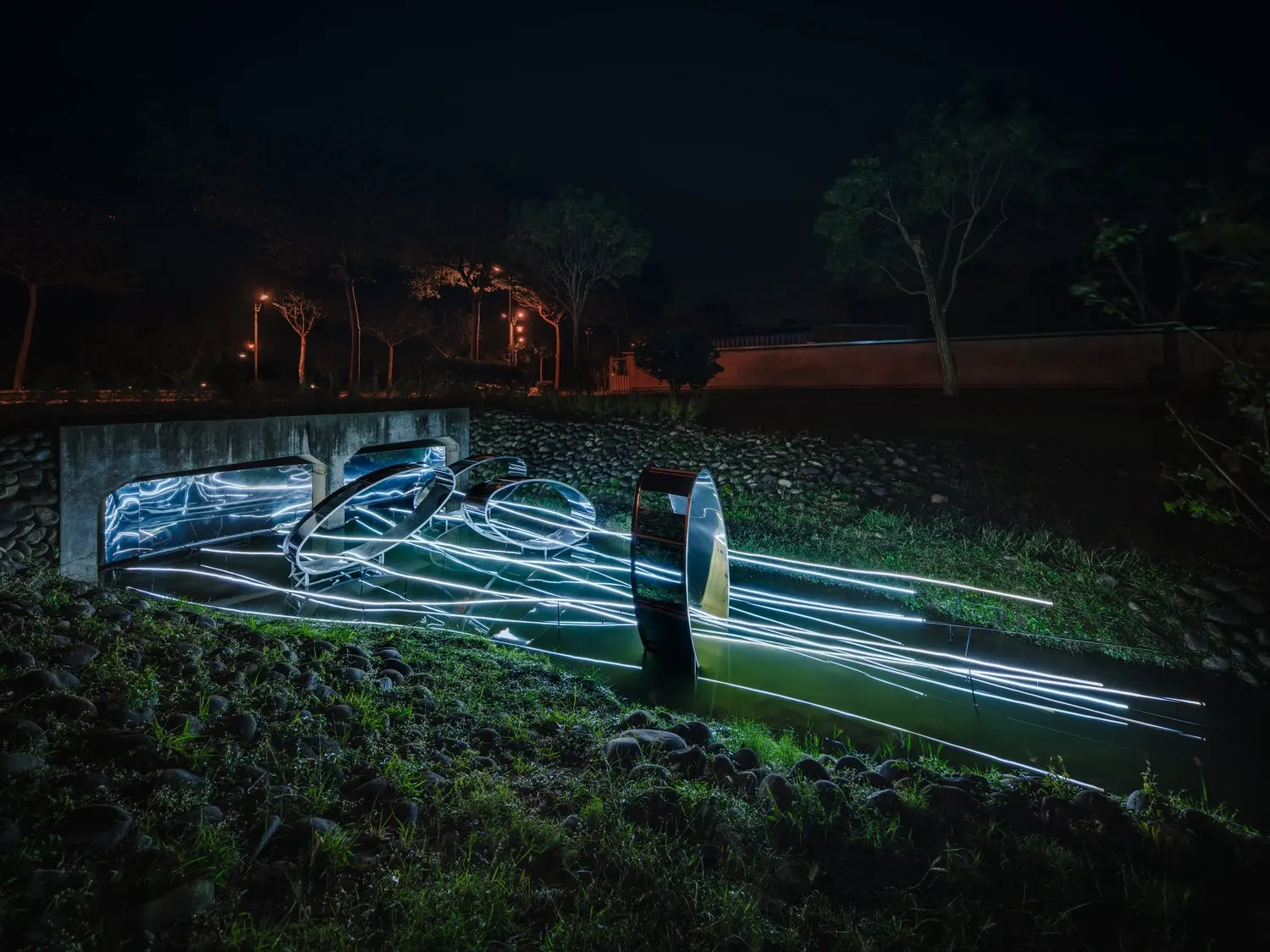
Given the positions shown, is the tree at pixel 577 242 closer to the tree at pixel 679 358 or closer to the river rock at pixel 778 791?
the tree at pixel 679 358

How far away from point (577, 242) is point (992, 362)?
56.7 feet

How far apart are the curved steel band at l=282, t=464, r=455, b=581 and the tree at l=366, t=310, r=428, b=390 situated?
76.2 feet

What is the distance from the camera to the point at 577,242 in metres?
28.1

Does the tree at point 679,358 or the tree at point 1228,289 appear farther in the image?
the tree at point 679,358

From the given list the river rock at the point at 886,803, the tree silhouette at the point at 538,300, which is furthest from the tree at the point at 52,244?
the river rock at the point at 886,803

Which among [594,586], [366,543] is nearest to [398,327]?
[366,543]

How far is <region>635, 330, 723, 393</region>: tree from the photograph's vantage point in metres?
24.3

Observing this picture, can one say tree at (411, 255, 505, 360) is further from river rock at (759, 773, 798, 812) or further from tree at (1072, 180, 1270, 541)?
river rock at (759, 773, 798, 812)

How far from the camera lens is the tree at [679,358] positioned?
24.3 metres

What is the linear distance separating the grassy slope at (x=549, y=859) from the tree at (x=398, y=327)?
106 feet

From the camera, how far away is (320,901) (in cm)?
283

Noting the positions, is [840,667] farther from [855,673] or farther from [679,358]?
[679,358]

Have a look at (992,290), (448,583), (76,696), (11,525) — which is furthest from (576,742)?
(992,290)

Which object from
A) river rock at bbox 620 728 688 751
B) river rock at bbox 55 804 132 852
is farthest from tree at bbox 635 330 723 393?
river rock at bbox 55 804 132 852
